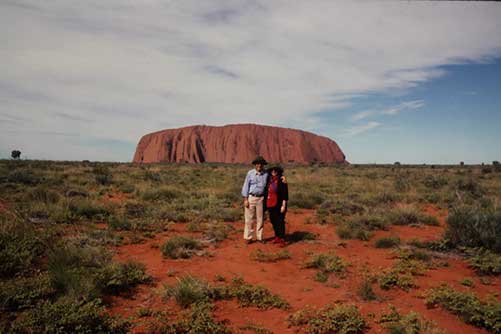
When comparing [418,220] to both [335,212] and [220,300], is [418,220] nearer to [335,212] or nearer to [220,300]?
[335,212]

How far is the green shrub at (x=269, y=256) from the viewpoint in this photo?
6.34 meters

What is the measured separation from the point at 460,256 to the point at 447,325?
320 cm

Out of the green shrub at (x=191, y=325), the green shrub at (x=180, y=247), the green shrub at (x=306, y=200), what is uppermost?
the green shrub at (x=306, y=200)

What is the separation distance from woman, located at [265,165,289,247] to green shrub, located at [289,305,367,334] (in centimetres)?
326

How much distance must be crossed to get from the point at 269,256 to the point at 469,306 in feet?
10.9

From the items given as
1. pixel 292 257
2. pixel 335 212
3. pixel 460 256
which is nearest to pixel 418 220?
pixel 335 212

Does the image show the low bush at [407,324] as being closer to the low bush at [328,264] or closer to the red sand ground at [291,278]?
the red sand ground at [291,278]

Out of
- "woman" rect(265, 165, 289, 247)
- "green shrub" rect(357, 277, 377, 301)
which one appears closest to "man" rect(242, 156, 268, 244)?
"woman" rect(265, 165, 289, 247)

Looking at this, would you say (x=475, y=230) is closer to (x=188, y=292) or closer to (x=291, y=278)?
(x=291, y=278)

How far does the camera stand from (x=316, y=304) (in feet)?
14.6

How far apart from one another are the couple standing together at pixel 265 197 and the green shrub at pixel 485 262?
3.58 m

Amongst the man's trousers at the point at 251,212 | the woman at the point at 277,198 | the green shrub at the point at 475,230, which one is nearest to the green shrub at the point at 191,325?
the man's trousers at the point at 251,212

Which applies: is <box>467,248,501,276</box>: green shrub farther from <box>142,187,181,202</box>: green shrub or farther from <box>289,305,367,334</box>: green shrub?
<box>142,187,181,202</box>: green shrub

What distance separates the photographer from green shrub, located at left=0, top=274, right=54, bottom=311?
12.3ft
